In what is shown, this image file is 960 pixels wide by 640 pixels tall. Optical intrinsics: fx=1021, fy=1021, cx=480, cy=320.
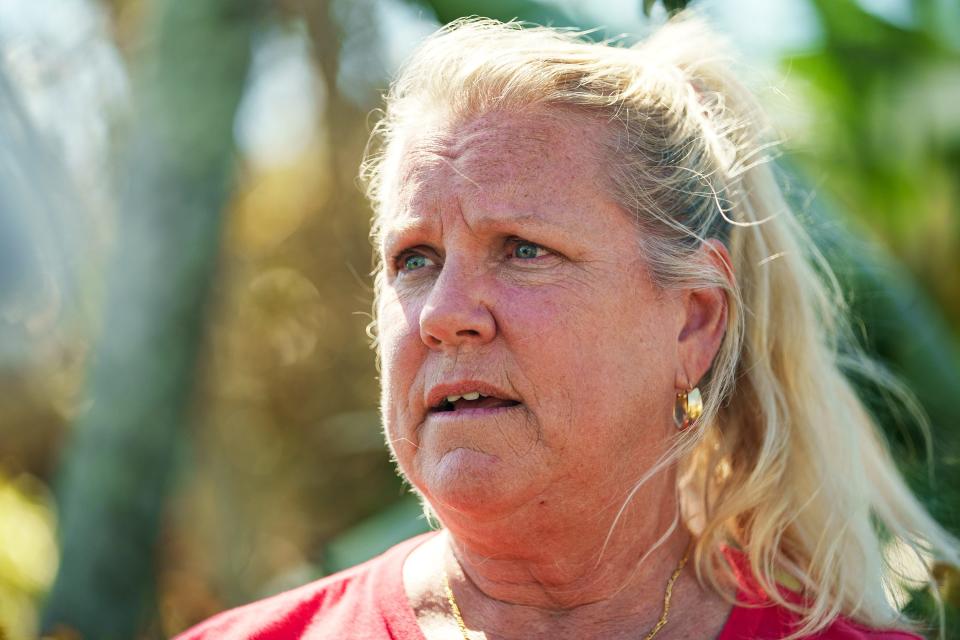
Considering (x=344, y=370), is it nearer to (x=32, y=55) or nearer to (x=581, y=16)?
(x=32, y=55)

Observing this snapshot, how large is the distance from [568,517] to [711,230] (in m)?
0.70

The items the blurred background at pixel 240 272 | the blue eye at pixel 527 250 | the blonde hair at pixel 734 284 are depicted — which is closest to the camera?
the blue eye at pixel 527 250

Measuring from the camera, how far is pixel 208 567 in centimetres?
598

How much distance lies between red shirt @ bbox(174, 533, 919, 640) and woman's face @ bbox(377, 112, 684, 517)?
26 cm

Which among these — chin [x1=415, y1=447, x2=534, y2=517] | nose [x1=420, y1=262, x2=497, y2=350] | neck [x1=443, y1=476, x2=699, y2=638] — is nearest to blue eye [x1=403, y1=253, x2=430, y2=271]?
nose [x1=420, y1=262, x2=497, y2=350]

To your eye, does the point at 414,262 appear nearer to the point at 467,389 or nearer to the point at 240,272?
the point at 467,389

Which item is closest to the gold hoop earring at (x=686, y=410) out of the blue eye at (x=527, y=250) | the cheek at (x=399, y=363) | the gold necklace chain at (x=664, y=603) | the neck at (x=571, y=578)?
the neck at (x=571, y=578)

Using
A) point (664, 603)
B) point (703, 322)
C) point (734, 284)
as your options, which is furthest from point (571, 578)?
point (734, 284)

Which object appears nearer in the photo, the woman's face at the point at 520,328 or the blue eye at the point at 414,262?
the woman's face at the point at 520,328

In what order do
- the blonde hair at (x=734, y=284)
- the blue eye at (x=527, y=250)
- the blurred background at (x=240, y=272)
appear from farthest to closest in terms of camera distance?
the blurred background at (x=240, y=272) < the blonde hair at (x=734, y=284) < the blue eye at (x=527, y=250)

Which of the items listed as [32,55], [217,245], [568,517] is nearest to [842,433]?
[568,517]

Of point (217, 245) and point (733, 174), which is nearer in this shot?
point (733, 174)

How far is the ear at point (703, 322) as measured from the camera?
81.8 inches

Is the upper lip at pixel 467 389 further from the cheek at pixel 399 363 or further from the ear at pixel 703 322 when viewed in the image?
the ear at pixel 703 322
